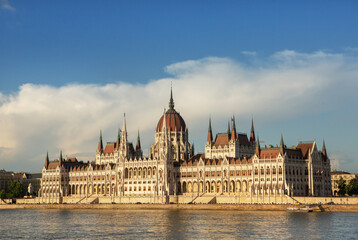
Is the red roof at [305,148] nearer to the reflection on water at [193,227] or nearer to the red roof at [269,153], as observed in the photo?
the red roof at [269,153]

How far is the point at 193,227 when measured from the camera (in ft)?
360

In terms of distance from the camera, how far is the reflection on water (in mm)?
96938

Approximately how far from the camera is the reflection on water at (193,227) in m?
96.9

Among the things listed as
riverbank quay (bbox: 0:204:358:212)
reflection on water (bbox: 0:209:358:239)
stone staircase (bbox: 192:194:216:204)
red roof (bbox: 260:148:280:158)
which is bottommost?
reflection on water (bbox: 0:209:358:239)

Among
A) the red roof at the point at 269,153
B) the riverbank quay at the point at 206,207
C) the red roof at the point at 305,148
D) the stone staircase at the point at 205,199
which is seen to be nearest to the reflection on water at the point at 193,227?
the riverbank quay at the point at 206,207

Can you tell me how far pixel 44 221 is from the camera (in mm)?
132000

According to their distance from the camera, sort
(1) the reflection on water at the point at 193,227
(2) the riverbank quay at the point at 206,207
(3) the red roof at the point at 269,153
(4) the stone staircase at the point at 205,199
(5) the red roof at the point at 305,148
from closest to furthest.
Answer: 1. (1) the reflection on water at the point at 193,227
2. (2) the riverbank quay at the point at 206,207
3. (3) the red roof at the point at 269,153
4. (4) the stone staircase at the point at 205,199
5. (5) the red roof at the point at 305,148

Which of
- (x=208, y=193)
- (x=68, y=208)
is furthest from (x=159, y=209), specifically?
(x=68, y=208)

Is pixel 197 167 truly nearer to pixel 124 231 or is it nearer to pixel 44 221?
pixel 44 221

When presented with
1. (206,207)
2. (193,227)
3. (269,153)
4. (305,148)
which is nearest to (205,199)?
(206,207)

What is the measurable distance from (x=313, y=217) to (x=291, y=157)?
51.1 metres

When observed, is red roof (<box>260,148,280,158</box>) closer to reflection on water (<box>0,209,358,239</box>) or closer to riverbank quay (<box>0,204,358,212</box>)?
riverbank quay (<box>0,204,358,212</box>)

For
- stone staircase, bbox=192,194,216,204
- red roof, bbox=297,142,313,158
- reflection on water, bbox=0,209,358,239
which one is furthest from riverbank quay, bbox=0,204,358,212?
red roof, bbox=297,142,313,158

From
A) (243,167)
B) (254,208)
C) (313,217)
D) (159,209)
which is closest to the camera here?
(313,217)
